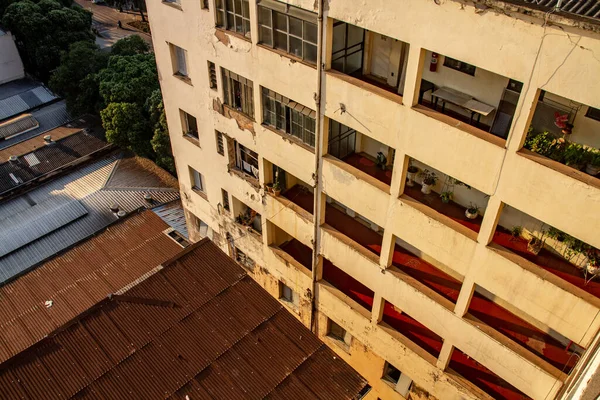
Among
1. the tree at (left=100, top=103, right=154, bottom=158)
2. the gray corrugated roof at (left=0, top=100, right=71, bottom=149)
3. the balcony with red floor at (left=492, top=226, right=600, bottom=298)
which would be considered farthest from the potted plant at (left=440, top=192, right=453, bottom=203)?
the gray corrugated roof at (left=0, top=100, right=71, bottom=149)

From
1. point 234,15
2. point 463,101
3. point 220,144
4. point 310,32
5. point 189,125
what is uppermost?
point 310,32

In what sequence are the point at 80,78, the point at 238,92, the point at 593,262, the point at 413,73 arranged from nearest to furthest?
the point at 413,73, the point at 593,262, the point at 238,92, the point at 80,78

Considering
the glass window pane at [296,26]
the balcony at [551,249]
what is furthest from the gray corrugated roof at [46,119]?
the balcony at [551,249]

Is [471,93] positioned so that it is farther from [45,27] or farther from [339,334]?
[45,27]

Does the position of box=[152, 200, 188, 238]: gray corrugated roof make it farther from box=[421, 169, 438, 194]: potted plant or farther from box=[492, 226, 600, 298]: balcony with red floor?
box=[492, 226, 600, 298]: balcony with red floor

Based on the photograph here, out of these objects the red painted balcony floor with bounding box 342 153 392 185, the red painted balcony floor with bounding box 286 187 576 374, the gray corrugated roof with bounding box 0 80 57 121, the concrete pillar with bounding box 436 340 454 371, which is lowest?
the gray corrugated roof with bounding box 0 80 57 121

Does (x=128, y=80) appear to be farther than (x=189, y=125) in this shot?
Yes

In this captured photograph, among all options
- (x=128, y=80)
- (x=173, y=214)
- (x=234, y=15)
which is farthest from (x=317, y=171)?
(x=128, y=80)
